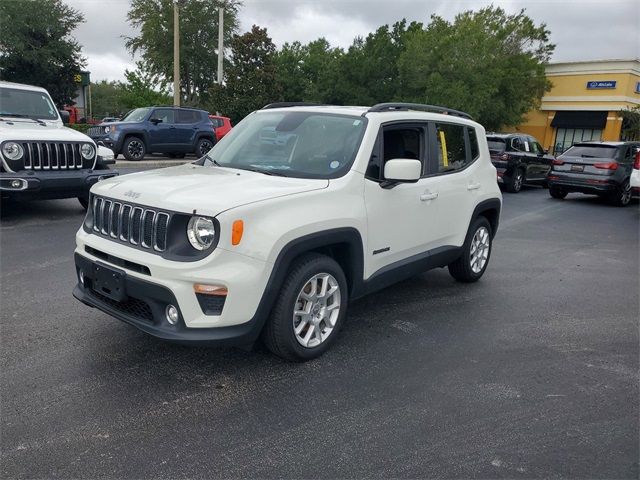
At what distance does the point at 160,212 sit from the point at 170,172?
100 cm

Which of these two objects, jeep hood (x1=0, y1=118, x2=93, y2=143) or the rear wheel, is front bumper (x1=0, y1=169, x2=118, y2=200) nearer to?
jeep hood (x1=0, y1=118, x2=93, y2=143)

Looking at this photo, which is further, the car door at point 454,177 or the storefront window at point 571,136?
the storefront window at point 571,136

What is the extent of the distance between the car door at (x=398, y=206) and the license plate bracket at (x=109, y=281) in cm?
173

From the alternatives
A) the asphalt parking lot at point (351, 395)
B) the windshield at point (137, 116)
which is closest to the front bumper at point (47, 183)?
the asphalt parking lot at point (351, 395)

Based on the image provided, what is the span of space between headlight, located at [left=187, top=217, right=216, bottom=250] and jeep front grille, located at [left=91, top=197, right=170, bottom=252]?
15 cm

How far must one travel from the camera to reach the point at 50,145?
772cm

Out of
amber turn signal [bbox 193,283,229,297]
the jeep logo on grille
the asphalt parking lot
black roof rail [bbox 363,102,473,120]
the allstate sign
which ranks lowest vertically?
the asphalt parking lot

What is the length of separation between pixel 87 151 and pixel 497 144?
36.6 ft

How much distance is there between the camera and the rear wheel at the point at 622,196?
Answer: 1359cm

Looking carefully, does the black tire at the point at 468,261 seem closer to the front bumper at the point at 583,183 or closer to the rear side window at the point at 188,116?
the front bumper at the point at 583,183

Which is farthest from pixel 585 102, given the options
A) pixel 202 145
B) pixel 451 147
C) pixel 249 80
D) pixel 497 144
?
pixel 451 147

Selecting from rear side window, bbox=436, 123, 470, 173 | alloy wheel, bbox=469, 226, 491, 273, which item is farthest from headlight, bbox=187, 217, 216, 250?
alloy wheel, bbox=469, 226, 491, 273

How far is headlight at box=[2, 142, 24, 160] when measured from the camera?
24.1 feet

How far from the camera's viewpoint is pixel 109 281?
3422 mm
